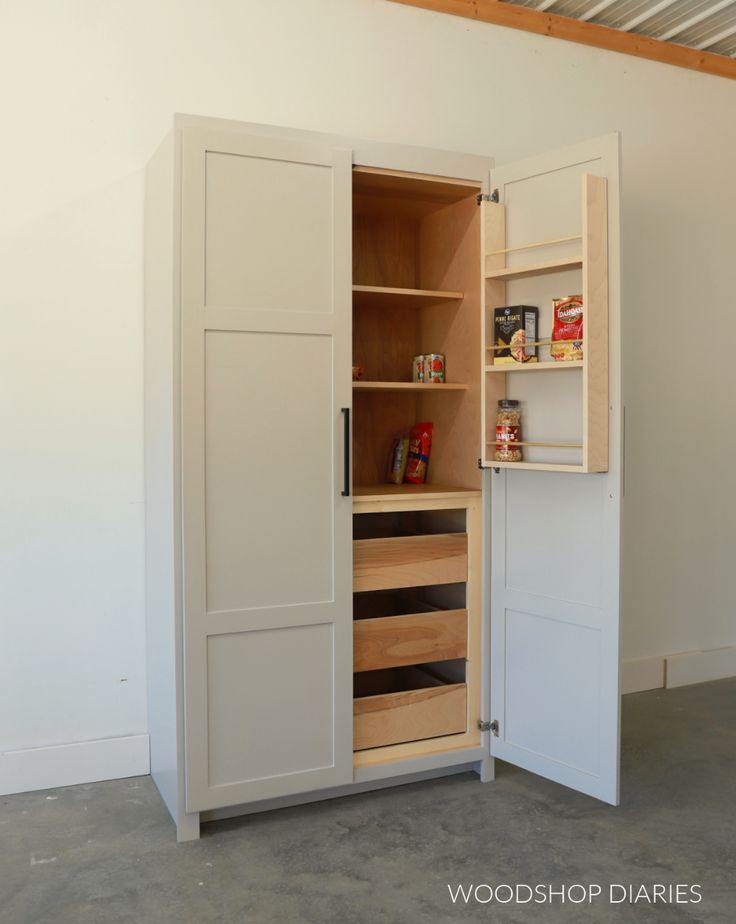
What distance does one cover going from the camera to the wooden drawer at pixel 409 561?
2875 millimetres

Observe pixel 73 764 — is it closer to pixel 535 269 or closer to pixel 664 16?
pixel 535 269

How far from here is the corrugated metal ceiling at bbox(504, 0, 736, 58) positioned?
378cm

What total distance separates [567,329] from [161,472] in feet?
4.57

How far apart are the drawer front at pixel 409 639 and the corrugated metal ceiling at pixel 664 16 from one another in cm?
273

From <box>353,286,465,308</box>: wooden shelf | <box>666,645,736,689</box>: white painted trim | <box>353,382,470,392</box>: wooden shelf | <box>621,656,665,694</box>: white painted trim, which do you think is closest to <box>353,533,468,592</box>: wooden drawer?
<box>353,382,470,392</box>: wooden shelf

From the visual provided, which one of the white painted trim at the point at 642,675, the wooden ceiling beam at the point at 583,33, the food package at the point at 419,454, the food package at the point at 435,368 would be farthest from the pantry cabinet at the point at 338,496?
the white painted trim at the point at 642,675

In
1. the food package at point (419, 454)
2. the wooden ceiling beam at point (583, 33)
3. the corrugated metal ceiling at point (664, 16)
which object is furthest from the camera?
the corrugated metal ceiling at point (664, 16)

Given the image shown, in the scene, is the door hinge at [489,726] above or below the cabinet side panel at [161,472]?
below

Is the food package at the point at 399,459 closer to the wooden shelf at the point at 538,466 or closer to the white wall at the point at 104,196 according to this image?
the wooden shelf at the point at 538,466

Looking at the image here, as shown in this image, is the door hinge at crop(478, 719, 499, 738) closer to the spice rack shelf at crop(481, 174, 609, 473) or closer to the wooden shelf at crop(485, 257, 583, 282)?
the spice rack shelf at crop(481, 174, 609, 473)

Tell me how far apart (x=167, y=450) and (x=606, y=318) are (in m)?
1.42

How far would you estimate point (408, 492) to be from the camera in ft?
9.80

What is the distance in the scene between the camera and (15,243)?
2924 millimetres

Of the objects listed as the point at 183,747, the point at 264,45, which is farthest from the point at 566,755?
the point at 264,45
